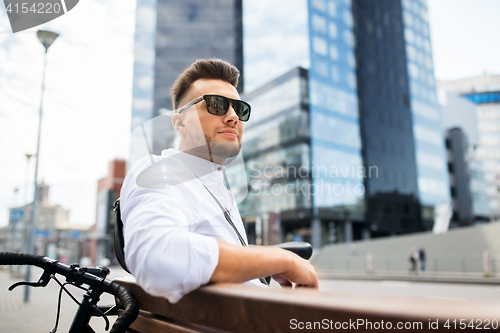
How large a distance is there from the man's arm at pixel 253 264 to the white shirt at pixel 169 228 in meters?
0.03

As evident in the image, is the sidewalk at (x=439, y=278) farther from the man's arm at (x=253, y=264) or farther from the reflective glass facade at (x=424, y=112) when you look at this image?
the reflective glass facade at (x=424, y=112)

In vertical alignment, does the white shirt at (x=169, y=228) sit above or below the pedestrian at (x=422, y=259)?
above

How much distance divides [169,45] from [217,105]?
1234 centimetres

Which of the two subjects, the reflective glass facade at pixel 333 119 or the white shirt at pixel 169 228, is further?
the reflective glass facade at pixel 333 119

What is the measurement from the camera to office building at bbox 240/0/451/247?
3662cm

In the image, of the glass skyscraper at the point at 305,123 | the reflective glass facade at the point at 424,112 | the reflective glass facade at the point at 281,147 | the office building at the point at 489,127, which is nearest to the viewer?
the glass skyscraper at the point at 305,123

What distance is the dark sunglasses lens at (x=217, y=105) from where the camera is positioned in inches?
57.1

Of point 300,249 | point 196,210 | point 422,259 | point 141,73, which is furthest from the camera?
point 422,259

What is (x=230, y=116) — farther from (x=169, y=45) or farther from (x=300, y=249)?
(x=169, y=45)

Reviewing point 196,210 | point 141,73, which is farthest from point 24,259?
point 141,73

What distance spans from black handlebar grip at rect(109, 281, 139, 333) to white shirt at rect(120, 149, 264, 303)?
0.47 ft

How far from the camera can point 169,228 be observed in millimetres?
860

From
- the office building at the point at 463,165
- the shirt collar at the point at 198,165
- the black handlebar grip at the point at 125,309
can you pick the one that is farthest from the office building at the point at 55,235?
the office building at the point at 463,165

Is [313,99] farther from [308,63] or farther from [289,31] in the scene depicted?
[289,31]
